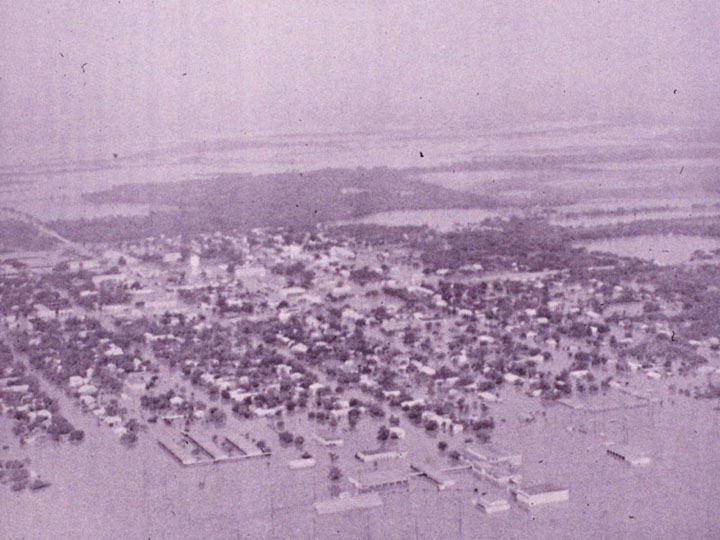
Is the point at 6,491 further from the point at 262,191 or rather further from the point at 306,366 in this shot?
the point at 262,191

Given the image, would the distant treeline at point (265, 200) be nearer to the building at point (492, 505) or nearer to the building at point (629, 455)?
the building at point (629, 455)

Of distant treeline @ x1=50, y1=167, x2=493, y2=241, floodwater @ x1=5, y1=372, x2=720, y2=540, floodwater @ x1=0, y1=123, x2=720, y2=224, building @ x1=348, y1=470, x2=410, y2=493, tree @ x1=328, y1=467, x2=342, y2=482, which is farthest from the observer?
floodwater @ x1=0, y1=123, x2=720, y2=224

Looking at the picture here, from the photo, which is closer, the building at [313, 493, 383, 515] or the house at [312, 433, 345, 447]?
the building at [313, 493, 383, 515]

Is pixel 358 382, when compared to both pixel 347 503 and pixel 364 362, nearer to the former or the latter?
pixel 364 362

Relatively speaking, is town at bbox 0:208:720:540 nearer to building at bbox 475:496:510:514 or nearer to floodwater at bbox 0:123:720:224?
building at bbox 475:496:510:514

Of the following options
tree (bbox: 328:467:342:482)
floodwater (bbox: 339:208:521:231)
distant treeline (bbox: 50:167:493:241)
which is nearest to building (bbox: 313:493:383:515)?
tree (bbox: 328:467:342:482)

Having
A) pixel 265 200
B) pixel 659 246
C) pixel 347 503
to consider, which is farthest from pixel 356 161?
pixel 347 503

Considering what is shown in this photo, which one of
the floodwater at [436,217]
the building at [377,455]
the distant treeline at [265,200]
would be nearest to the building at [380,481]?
the building at [377,455]
